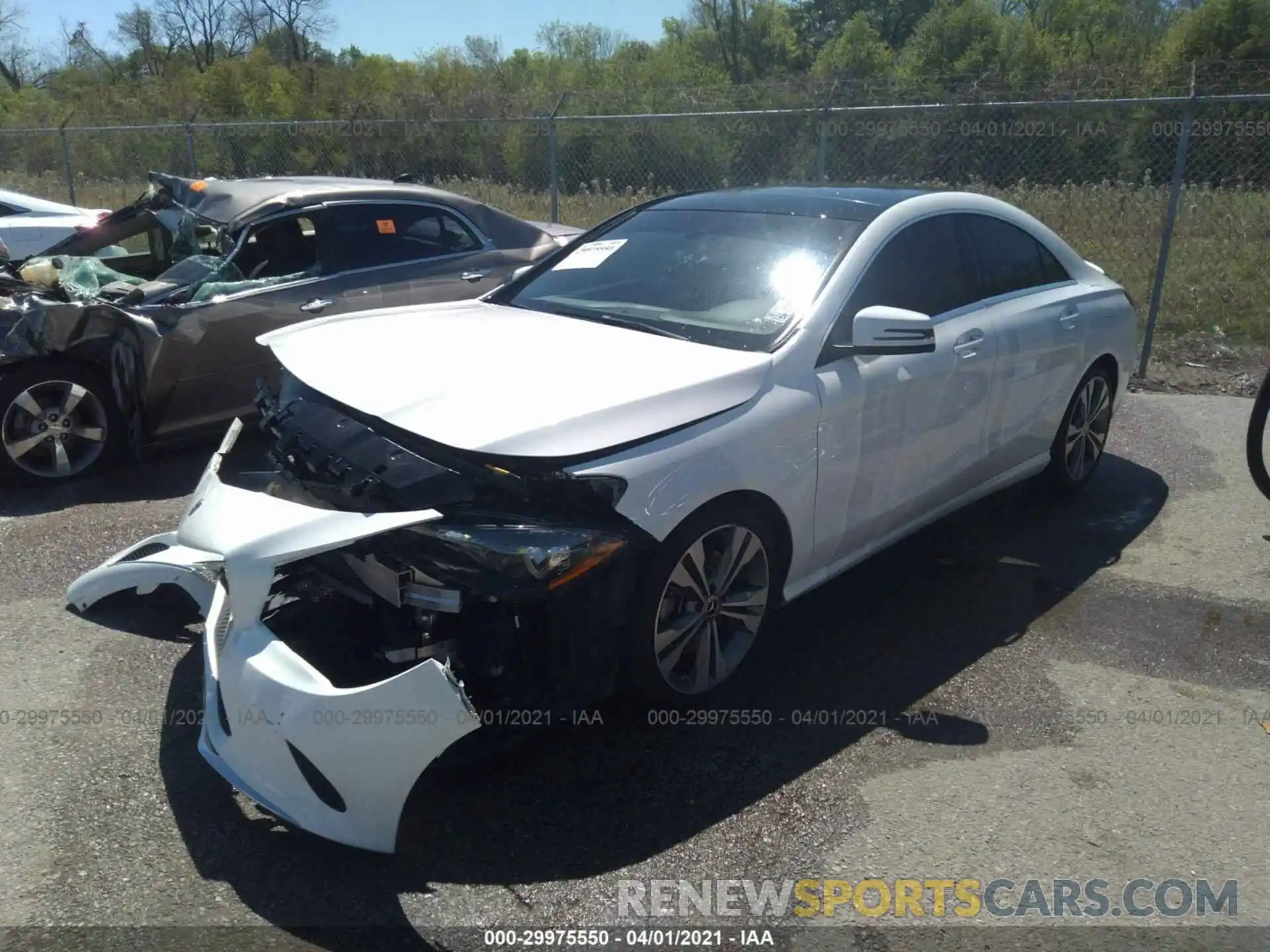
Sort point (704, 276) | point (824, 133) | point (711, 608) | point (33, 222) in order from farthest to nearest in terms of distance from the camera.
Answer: point (33, 222) < point (824, 133) < point (704, 276) < point (711, 608)

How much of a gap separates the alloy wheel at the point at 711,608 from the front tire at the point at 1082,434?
2.52 metres

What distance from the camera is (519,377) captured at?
11.2 feet

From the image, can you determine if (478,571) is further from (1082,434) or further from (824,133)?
(824,133)

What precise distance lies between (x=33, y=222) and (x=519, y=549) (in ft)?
31.4

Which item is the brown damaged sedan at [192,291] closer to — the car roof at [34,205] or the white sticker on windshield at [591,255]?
the white sticker on windshield at [591,255]

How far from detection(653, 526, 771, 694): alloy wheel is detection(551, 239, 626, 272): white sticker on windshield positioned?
5.38ft

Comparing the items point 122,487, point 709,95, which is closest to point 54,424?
point 122,487

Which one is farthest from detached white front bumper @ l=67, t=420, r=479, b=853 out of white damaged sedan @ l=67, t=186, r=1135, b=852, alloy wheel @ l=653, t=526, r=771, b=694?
alloy wheel @ l=653, t=526, r=771, b=694

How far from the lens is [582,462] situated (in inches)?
120

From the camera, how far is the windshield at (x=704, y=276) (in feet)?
12.9

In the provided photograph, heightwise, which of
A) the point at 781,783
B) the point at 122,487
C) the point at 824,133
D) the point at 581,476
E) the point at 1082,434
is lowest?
the point at 781,783

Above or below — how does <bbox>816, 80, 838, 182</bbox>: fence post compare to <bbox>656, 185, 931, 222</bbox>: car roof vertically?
above

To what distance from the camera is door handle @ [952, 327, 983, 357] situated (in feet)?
14.4

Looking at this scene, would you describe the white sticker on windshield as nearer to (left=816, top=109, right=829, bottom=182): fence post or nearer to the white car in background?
(left=816, top=109, right=829, bottom=182): fence post
